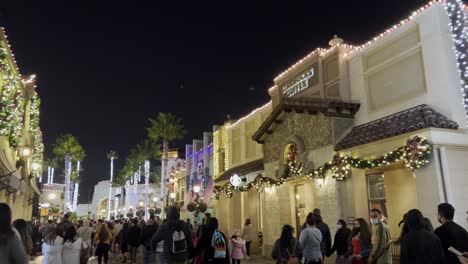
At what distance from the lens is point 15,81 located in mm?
17609

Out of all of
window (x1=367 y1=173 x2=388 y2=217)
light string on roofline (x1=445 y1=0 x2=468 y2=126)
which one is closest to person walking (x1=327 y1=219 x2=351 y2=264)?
light string on roofline (x1=445 y1=0 x2=468 y2=126)

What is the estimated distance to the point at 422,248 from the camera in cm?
504

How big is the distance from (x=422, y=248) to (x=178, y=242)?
14.0ft

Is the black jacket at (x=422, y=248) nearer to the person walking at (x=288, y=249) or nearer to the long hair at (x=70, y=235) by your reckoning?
the person walking at (x=288, y=249)

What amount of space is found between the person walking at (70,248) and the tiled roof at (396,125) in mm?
9310

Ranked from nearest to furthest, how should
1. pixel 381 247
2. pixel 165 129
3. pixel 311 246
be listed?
pixel 381 247 < pixel 311 246 < pixel 165 129

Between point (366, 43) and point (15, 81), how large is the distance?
1473 cm

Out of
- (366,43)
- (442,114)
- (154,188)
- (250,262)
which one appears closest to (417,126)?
(442,114)

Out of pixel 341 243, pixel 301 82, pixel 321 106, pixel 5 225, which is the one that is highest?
pixel 301 82

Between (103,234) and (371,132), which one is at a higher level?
(371,132)

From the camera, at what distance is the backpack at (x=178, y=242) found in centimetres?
754

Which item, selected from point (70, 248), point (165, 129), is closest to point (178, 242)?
point (70, 248)

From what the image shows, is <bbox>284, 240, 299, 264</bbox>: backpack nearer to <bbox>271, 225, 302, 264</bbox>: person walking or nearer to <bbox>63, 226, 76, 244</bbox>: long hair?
<bbox>271, 225, 302, 264</bbox>: person walking

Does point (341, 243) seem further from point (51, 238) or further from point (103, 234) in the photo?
point (103, 234)
